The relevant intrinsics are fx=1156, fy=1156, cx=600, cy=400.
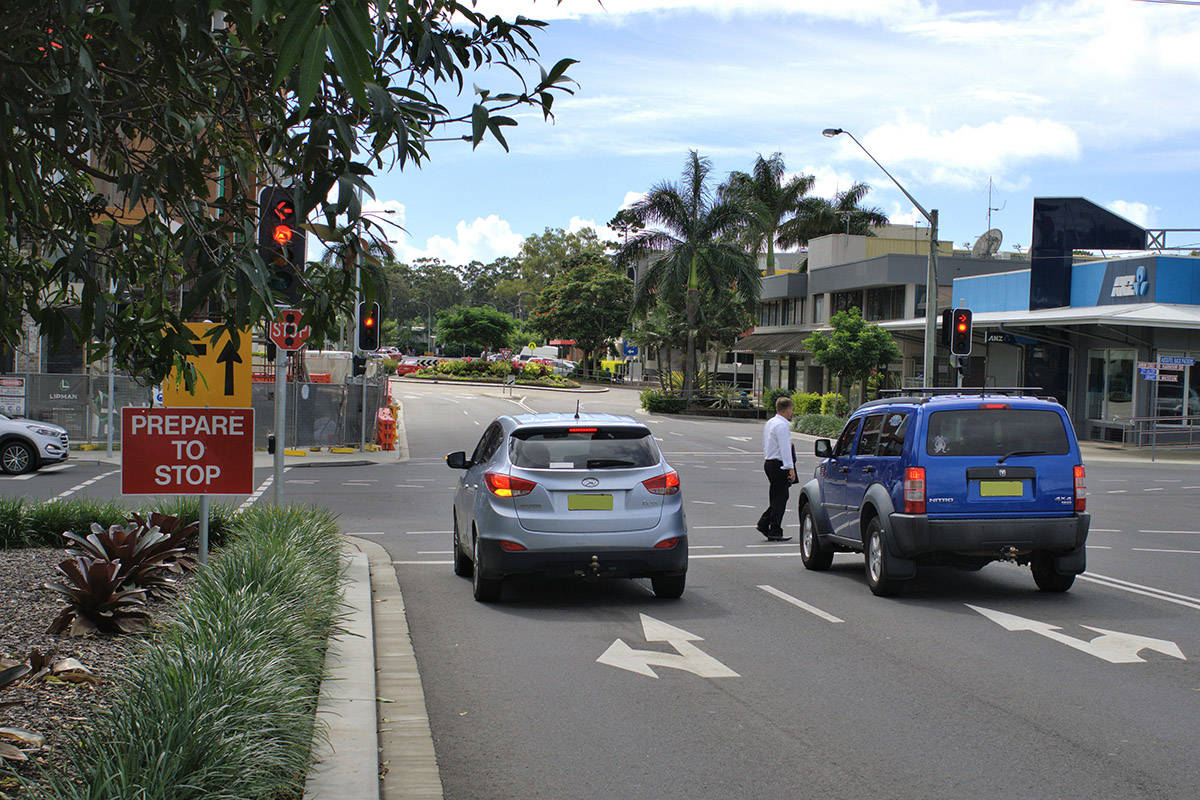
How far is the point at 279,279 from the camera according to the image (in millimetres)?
8250

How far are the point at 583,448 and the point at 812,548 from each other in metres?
3.71

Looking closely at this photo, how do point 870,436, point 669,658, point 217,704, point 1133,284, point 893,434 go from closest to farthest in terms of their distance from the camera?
point 217,704, point 669,658, point 893,434, point 870,436, point 1133,284

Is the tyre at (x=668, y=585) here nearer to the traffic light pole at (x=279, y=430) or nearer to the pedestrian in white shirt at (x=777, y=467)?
the traffic light pole at (x=279, y=430)

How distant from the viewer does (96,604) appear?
7.54m

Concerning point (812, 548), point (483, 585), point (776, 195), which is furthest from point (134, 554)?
point (776, 195)

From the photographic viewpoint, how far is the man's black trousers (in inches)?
590

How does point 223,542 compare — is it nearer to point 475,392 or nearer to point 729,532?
point 729,532

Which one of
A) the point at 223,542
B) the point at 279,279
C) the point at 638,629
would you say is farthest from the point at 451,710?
the point at 223,542

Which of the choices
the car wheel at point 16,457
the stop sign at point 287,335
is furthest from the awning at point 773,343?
the stop sign at point 287,335

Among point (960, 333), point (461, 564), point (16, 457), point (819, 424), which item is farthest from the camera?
point (819, 424)

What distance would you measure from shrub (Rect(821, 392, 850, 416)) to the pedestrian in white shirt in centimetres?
2989

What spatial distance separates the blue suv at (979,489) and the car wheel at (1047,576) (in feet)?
0.13

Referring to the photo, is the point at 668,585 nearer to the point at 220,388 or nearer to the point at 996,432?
the point at 996,432

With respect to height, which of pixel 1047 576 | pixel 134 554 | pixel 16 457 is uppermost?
pixel 134 554
